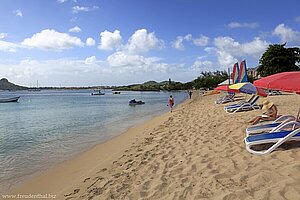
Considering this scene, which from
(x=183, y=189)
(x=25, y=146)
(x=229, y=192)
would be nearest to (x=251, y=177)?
(x=229, y=192)

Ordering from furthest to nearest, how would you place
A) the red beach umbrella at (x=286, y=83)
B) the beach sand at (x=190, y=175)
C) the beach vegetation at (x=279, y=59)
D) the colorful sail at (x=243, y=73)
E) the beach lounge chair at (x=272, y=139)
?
the beach vegetation at (x=279, y=59)
the colorful sail at (x=243, y=73)
the beach lounge chair at (x=272, y=139)
the red beach umbrella at (x=286, y=83)
the beach sand at (x=190, y=175)

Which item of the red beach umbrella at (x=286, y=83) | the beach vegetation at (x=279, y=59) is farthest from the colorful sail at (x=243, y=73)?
the beach vegetation at (x=279, y=59)

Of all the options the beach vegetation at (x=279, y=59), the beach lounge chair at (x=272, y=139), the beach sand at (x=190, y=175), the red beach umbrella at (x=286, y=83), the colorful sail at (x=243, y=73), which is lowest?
the beach sand at (x=190, y=175)

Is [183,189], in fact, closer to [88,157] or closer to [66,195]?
[66,195]

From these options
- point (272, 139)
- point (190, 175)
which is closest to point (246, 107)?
point (272, 139)

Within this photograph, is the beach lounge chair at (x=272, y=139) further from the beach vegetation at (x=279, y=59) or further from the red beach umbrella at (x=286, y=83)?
the beach vegetation at (x=279, y=59)

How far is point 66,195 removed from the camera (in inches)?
221

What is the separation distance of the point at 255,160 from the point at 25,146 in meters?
11.6

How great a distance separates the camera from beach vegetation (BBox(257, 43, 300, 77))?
141 feet

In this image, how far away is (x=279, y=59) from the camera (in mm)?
43000

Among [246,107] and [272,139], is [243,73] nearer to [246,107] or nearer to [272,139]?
[246,107]

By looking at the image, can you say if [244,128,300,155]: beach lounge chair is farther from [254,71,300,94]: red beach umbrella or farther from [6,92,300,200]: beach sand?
[254,71,300,94]: red beach umbrella

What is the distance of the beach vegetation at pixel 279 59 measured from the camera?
43.1 metres

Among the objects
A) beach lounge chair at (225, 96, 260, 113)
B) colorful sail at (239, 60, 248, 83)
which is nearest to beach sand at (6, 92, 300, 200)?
beach lounge chair at (225, 96, 260, 113)
